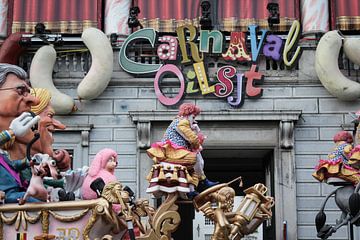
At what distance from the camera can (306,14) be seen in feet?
58.8

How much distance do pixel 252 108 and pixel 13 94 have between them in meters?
8.50

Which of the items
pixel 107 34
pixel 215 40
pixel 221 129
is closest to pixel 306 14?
pixel 215 40

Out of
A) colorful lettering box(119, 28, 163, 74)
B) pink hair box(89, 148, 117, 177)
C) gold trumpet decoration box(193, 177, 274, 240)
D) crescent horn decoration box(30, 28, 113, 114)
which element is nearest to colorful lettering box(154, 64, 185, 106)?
colorful lettering box(119, 28, 163, 74)

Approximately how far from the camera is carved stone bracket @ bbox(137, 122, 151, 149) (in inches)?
665

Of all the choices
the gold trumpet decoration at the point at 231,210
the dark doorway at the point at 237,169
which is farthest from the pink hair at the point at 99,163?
the dark doorway at the point at 237,169

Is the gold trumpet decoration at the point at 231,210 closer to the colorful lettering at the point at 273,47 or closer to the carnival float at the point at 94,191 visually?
the carnival float at the point at 94,191

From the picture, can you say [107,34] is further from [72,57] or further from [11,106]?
[11,106]

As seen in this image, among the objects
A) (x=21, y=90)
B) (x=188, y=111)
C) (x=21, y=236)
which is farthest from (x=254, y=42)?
(x=21, y=236)

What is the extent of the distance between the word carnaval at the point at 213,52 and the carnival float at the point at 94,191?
6.86 metres

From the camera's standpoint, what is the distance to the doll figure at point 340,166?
44.4 feet

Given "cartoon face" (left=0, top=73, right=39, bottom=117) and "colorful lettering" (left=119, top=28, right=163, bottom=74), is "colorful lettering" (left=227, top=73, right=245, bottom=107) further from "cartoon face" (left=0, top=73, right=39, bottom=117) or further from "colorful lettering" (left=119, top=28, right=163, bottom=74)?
"cartoon face" (left=0, top=73, right=39, bottom=117)

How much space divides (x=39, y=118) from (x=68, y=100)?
7.44 metres

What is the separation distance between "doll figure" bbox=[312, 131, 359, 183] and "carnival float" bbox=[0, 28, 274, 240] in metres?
4.24

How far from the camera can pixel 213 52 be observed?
1744 centimetres
